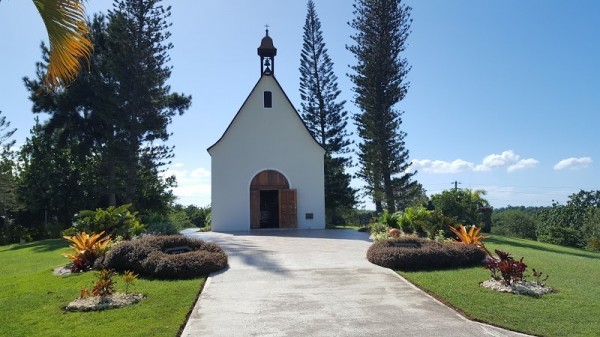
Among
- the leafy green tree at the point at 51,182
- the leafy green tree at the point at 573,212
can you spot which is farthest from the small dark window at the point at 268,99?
the leafy green tree at the point at 573,212

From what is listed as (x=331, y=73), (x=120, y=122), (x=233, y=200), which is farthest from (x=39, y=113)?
(x=331, y=73)

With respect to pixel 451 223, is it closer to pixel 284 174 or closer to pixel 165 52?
pixel 284 174

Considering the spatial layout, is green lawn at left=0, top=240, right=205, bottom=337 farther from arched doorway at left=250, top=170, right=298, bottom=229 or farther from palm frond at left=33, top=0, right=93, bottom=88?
arched doorway at left=250, top=170, right=298, bottom=229

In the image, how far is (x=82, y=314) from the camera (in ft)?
21.2

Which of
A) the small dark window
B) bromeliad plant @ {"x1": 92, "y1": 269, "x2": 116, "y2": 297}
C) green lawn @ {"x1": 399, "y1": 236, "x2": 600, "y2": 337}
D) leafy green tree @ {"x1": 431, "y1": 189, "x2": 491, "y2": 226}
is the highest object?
the small dark window

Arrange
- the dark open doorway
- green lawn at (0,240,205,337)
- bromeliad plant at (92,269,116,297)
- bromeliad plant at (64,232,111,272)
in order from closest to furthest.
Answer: green lawn at (0,240,205,337) < bromeliad plant at (92,269,116,297) < bromeliad plant at (64,232,111,272) < the dark open doorway

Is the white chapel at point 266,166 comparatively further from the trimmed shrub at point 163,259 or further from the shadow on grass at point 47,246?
the trimmed shrub at point 163,259

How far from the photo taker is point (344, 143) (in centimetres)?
2934

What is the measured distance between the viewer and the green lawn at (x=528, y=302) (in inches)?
233

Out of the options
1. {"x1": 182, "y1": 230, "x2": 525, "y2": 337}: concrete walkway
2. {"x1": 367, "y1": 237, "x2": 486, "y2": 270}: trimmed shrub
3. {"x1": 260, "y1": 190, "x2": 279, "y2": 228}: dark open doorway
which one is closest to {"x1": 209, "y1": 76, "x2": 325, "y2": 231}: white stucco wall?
{"x1": 260, "y1": 190, "x2": 279, "y2": 228}: dark open doorway

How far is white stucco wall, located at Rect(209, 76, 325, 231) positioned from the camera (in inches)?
778

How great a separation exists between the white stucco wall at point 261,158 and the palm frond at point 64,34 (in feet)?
52.1

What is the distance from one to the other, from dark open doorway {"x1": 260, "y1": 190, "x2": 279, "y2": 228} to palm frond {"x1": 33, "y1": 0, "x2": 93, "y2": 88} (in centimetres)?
1792

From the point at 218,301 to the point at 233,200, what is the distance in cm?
1266
